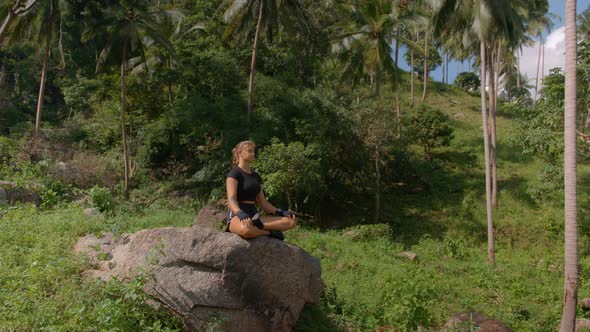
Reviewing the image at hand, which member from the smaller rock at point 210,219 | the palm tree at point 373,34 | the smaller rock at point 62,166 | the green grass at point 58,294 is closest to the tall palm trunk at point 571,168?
the smaller rock at point 210,219

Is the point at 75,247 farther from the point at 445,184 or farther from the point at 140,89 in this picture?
the point at 445,184

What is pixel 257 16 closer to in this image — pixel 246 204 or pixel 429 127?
pixel 429 127

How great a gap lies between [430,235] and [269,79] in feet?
31.5

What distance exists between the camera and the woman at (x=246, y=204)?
534 cm

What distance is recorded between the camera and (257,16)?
1903 cm

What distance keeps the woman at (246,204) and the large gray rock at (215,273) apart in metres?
0.19

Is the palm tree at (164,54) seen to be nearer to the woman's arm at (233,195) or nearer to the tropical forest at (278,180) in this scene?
the tropical forest at (278,180)

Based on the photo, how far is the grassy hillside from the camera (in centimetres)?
513

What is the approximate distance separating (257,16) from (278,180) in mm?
8007

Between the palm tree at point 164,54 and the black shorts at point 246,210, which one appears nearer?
the black shorts at point 246,210

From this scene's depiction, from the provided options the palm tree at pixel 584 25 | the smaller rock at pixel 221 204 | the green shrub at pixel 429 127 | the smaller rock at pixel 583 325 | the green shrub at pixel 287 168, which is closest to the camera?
the smaller rock at pixel 583 325

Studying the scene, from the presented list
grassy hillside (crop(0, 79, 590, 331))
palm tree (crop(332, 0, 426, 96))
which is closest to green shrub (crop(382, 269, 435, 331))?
grassy hillside (crop(0, 79, 590, 331))

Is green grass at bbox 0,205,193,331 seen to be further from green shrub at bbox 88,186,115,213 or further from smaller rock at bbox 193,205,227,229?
smaller rock at bbox 193,205,227,229

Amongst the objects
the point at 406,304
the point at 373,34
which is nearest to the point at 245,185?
the point at 406,304
